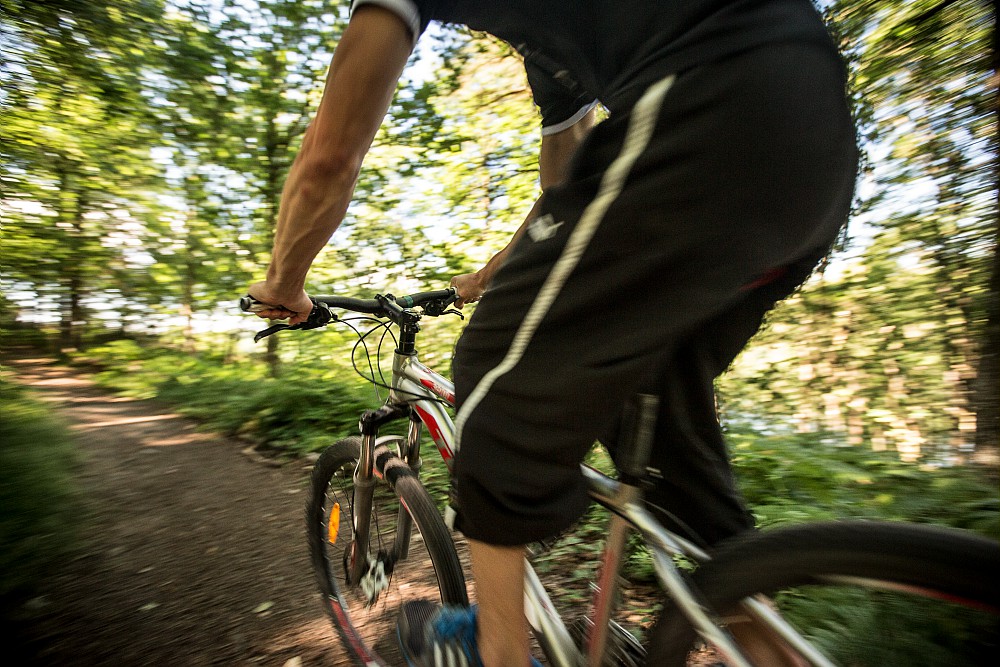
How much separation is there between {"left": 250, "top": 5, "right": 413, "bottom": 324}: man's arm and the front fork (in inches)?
29.3

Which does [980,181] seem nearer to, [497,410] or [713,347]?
[713,347]

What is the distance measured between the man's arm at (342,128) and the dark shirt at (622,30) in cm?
4

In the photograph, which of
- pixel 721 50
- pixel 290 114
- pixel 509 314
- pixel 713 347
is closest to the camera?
pixel 721 50

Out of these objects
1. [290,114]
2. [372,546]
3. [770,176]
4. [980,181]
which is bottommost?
[372,546]

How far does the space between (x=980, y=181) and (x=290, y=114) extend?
264 inches

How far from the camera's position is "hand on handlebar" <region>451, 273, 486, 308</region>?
174cm

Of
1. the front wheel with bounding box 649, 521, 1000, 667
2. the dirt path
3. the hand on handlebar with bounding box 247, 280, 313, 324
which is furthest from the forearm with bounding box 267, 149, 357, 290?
the dirt path

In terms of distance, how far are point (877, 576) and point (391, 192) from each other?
21.2 feet

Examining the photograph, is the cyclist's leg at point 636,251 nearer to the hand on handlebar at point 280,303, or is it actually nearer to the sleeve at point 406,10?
the sleeve at point 406,10

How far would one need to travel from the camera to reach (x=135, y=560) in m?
3.05

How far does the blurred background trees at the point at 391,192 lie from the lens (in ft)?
9.30

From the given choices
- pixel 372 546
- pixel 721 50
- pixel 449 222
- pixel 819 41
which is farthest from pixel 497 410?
pixel 449 222

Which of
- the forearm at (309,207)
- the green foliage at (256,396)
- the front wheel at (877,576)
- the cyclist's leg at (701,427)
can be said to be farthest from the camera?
the green foliage at (256,396)

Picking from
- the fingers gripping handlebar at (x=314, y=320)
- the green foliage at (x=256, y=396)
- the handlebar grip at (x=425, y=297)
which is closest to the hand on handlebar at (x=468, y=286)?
the handlebar grip at (x=425, y=297)
